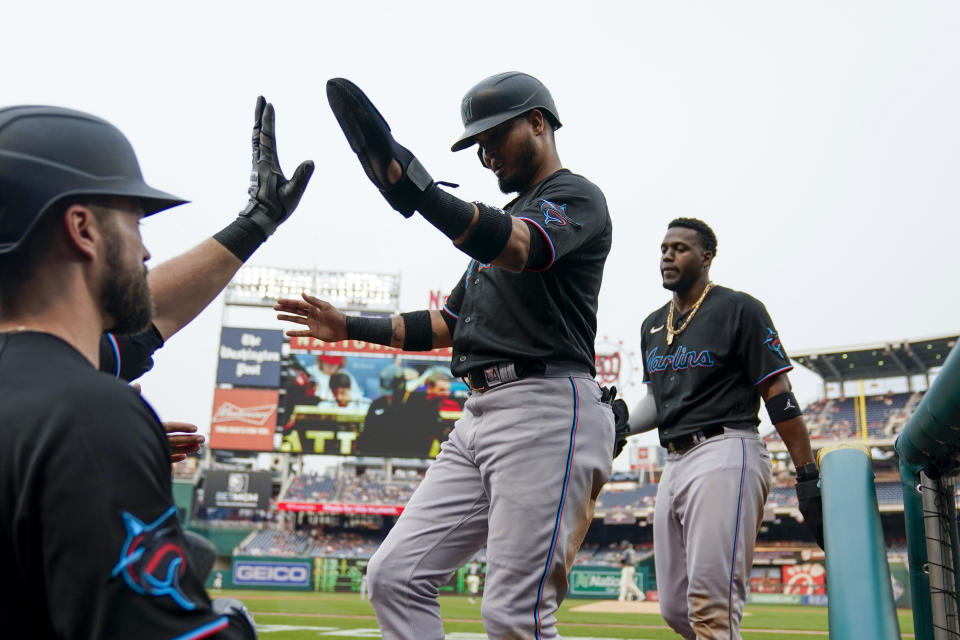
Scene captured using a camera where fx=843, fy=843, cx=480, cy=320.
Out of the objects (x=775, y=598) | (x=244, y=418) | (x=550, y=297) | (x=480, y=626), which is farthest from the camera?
(x=244, y=418)

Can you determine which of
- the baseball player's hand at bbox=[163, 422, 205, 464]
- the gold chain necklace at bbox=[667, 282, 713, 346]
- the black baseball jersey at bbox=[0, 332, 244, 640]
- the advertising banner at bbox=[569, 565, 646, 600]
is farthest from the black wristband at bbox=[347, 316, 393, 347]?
the advertising banner at bbox=[569, 565, 646, 600]

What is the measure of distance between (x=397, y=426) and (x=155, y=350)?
96.6ft

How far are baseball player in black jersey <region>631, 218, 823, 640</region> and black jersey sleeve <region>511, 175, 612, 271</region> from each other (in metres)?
1.44

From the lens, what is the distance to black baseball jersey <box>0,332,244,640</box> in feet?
3.26

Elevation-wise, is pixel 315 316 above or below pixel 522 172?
below

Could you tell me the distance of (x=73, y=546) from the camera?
0.99 m

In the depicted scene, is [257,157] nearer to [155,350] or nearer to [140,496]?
[155,350]

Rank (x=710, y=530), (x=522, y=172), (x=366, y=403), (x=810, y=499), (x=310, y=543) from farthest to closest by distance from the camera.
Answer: (x=310, y=543)
(x=366, y=403)
(x=710, y=530)
(x=810, y=499)
(x=522, y=172)

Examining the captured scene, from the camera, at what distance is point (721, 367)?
403cm

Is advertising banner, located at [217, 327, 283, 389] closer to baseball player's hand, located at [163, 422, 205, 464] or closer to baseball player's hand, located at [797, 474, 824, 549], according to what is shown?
baseball player's hand, located at [797, 474, 824, 549]

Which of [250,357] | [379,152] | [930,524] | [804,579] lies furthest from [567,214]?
[250,357]

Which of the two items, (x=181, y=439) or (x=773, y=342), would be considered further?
(x=773, y=342)

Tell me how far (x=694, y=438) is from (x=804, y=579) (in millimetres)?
27162

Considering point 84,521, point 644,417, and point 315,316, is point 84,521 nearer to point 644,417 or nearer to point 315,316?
point 315,316
